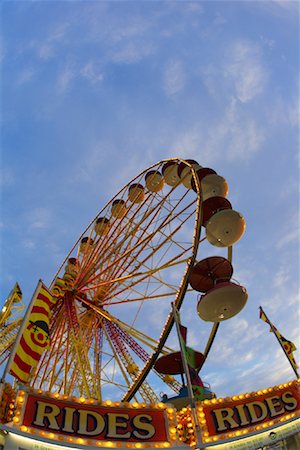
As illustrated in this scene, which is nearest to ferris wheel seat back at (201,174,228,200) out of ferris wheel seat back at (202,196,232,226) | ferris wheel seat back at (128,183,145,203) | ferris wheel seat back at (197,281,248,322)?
ferris wheel seat back at (202,196,232,226)

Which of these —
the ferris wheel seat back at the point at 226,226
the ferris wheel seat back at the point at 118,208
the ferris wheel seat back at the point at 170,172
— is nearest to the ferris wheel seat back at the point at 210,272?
the ferris wheel seat back at the point at 226,226

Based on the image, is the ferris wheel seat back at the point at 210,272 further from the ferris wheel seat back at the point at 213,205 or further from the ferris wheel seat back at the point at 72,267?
the ferris wheel seat back at the point at 72,267

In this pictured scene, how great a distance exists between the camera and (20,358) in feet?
21.1

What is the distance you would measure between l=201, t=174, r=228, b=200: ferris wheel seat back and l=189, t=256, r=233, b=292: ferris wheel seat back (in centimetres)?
307

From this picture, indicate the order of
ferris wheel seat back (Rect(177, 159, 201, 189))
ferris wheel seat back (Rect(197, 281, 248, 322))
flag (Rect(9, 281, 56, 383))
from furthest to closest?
ferris wheel seat back (Rect(177, 159, 201, 189)) → ferris wheel seat back (Rect(197, 281, 248, 322)) → flag (Rect(9, 281, 56, 383))

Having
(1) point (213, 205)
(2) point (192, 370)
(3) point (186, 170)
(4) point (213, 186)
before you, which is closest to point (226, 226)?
(1) point (213, 205)

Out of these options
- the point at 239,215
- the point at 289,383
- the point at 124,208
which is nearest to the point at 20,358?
the point at 289,383

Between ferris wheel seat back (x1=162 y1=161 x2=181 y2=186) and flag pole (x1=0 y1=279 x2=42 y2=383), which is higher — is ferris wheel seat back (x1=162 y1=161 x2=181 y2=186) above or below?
above

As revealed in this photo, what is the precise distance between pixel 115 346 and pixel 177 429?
936 centimetres

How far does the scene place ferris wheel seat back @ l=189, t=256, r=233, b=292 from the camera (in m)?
12.8

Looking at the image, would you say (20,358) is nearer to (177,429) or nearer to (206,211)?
(177,429)

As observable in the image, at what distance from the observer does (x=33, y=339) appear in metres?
6.73

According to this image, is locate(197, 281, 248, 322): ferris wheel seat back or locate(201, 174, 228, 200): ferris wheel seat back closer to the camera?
locate(197, 281, 248, 322): ferris wheel seat back

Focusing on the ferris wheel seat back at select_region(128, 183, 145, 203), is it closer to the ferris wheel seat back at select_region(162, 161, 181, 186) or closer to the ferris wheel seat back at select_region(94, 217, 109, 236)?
the ferris wheel seat back at select_region(162, 161, 181, 186)
